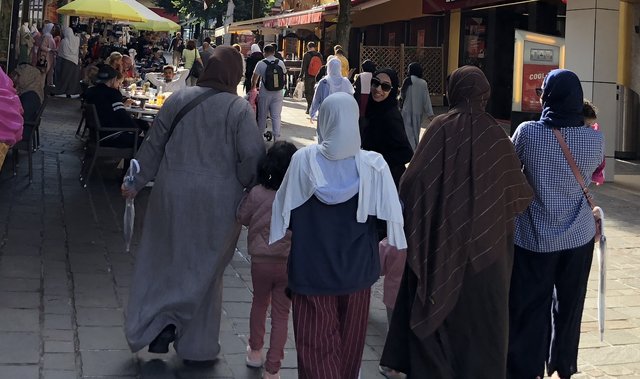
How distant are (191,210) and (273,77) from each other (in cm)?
1068

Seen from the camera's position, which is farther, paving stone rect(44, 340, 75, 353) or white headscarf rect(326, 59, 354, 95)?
white headscarf rect(326, 59, 354, 95)

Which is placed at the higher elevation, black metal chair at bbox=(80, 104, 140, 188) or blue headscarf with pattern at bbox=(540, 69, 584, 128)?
blue headscarf with pattern at bbox=(540, 69, 584, 128)

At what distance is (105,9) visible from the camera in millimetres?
17219

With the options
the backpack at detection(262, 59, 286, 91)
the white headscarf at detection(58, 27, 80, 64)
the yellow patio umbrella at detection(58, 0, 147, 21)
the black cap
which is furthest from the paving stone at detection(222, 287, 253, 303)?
the white headscarf at detection(58, 27, 80, 64)

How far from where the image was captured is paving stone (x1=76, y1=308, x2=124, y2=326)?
597 cm

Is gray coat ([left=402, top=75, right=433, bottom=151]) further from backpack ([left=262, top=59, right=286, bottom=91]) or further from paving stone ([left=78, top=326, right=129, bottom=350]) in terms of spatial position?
paving stone ([left=78, top=326, right=129, bottom=350])

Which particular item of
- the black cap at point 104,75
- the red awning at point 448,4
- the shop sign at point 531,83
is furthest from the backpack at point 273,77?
the red awning at point 448,4

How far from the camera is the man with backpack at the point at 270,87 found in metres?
15.7

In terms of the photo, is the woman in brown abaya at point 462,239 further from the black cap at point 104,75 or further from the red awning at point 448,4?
the red awning at point 448,4

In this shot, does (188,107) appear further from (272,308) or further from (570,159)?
(570,159)

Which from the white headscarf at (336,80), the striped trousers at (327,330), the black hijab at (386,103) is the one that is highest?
the white headscarf at (336,80)

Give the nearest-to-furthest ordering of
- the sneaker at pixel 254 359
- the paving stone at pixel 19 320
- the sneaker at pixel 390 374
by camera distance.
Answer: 1. the sneaker at pixel 390 374
2. the sneaker at pixel 254 359
3. the paving stone at pixel 19 320

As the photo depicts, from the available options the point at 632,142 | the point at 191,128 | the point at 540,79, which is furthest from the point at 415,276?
the point at 632,142

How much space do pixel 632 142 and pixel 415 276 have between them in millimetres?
12561
